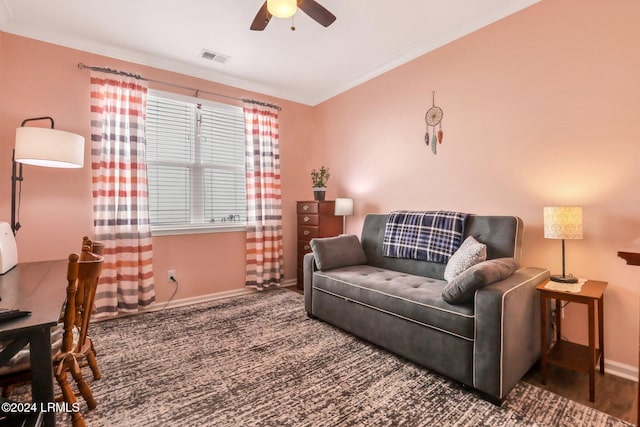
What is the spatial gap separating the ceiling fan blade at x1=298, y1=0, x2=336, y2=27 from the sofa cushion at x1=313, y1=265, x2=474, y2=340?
1945 millimetres

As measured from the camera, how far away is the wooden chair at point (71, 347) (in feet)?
4.08

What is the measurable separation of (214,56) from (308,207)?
1995mm

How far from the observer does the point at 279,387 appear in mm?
1822

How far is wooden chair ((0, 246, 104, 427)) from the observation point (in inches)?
48.9

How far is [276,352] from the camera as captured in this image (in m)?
2.26

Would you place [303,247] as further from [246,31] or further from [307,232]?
[246,31]

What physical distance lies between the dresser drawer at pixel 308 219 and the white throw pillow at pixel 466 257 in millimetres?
1809

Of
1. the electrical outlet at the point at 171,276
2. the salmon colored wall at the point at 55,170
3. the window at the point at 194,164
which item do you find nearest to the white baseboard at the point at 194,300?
the salmon colored wall at the point at 55,170

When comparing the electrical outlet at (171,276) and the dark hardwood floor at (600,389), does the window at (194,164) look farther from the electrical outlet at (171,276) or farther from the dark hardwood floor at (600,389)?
the dark hardwood floor at (600,389)

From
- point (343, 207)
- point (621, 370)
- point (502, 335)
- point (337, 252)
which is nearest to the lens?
point (502, 335)

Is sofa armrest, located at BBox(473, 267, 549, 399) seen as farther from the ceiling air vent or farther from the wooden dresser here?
the ceiling air vent

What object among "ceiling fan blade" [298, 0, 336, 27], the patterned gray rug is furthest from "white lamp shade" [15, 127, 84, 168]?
"ceiling fan blade" [298, 0, 336, 27]

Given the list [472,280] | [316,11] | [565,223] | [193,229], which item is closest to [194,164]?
[193,229]

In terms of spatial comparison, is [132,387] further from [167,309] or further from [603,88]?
[603,88]
